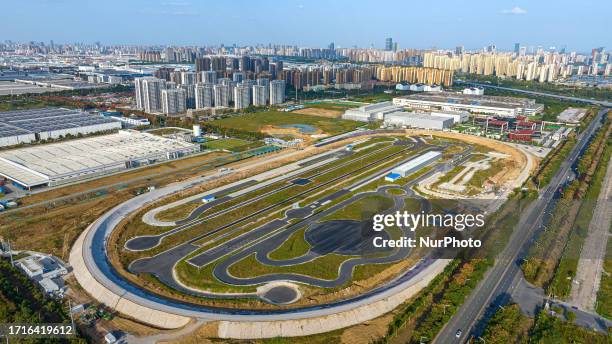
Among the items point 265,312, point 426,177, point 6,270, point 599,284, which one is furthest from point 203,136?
point 599,284

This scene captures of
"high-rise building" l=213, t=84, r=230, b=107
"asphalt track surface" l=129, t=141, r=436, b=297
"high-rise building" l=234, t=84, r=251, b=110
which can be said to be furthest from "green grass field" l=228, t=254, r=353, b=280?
"high-rise building" l=213, t=84, r=230, b=107

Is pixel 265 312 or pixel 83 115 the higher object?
pixel 83 115

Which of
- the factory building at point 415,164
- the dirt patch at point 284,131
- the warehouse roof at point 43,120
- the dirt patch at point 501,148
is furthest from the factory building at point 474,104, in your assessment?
the warehouse roof at point 43,120

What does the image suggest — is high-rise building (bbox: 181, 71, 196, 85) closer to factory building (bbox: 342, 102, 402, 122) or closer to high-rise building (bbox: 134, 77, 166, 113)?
high-rise building (bbox: 134, 77, 166, 113)

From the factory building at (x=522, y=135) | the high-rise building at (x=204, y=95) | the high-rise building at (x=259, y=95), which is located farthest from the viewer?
the high-rise building at (x=259, y=95)

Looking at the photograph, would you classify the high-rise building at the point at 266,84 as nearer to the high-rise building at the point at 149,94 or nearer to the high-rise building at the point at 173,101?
the high-rise building at the point at 173,101

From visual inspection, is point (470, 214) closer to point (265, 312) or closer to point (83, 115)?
point (265, 312)

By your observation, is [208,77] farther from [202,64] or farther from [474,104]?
[474,104]
